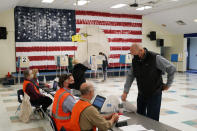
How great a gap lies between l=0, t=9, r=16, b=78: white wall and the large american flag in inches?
9.9

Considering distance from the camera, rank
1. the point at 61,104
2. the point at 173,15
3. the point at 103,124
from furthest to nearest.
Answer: the point at 173,15 < the point at 61,104 < the point at 103,124

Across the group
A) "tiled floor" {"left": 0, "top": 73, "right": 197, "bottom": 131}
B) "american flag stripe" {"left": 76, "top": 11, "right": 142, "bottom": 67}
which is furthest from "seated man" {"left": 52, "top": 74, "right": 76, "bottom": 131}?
"american flag stripe" {"left": 76, "top": 11, "right": 142, "bottom": 67}

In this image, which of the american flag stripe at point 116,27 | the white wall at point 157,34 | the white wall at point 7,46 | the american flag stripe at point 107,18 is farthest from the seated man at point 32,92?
the white wall at point 157,34

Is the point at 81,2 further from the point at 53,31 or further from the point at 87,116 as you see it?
the point at 87,116

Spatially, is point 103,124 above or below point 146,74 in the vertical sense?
below

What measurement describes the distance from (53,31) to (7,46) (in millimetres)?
2650

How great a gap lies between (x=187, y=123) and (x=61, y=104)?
9.82 feet

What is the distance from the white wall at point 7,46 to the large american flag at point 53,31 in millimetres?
251

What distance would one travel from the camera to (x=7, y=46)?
11609 millimetres

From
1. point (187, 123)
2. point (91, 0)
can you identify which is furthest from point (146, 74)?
point (91, 0)

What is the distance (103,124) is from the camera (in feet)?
7.35

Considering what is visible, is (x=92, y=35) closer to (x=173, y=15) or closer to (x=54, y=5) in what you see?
(x=54, y=5)

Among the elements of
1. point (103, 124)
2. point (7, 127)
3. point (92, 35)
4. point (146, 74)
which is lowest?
point (7, 127)

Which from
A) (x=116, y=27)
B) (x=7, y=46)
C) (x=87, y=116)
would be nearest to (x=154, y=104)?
(x=87, y=116)
